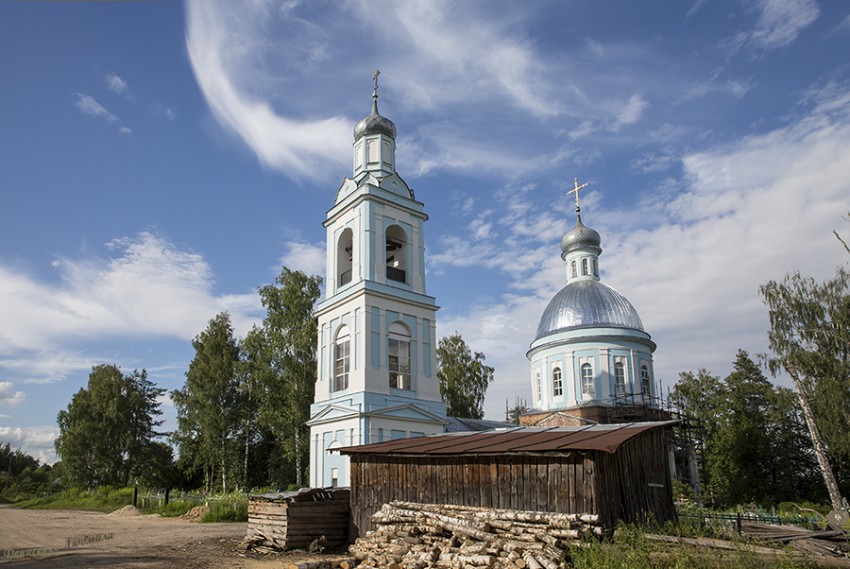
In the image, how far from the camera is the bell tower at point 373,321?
72.0 feet

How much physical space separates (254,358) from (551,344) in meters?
15.9

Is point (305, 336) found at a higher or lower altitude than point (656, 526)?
higher

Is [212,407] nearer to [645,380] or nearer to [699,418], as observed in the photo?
[645,380]

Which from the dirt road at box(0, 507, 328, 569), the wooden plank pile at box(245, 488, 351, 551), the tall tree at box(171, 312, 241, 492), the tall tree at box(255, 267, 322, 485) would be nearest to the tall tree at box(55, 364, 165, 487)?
the tall tree at box(171, 312, 241, 492)

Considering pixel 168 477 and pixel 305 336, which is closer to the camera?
pixel 305 336

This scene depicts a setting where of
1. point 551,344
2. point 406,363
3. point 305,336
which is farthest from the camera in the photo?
point 551,344

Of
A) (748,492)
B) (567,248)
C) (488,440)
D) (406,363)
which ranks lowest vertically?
(748,492)

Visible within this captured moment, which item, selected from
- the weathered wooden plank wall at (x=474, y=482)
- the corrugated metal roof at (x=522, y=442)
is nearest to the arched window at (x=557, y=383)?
the corrugated metal roof at (x=522, y=442)

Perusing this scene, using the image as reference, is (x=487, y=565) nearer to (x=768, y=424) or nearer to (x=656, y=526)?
(x=656, y=526)

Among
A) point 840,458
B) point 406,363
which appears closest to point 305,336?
point 406,363

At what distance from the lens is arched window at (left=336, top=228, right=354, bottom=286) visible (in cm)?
2495

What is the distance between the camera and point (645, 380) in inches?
1326

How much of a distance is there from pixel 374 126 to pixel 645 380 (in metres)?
19.3

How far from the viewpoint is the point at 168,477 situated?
42000 mm
